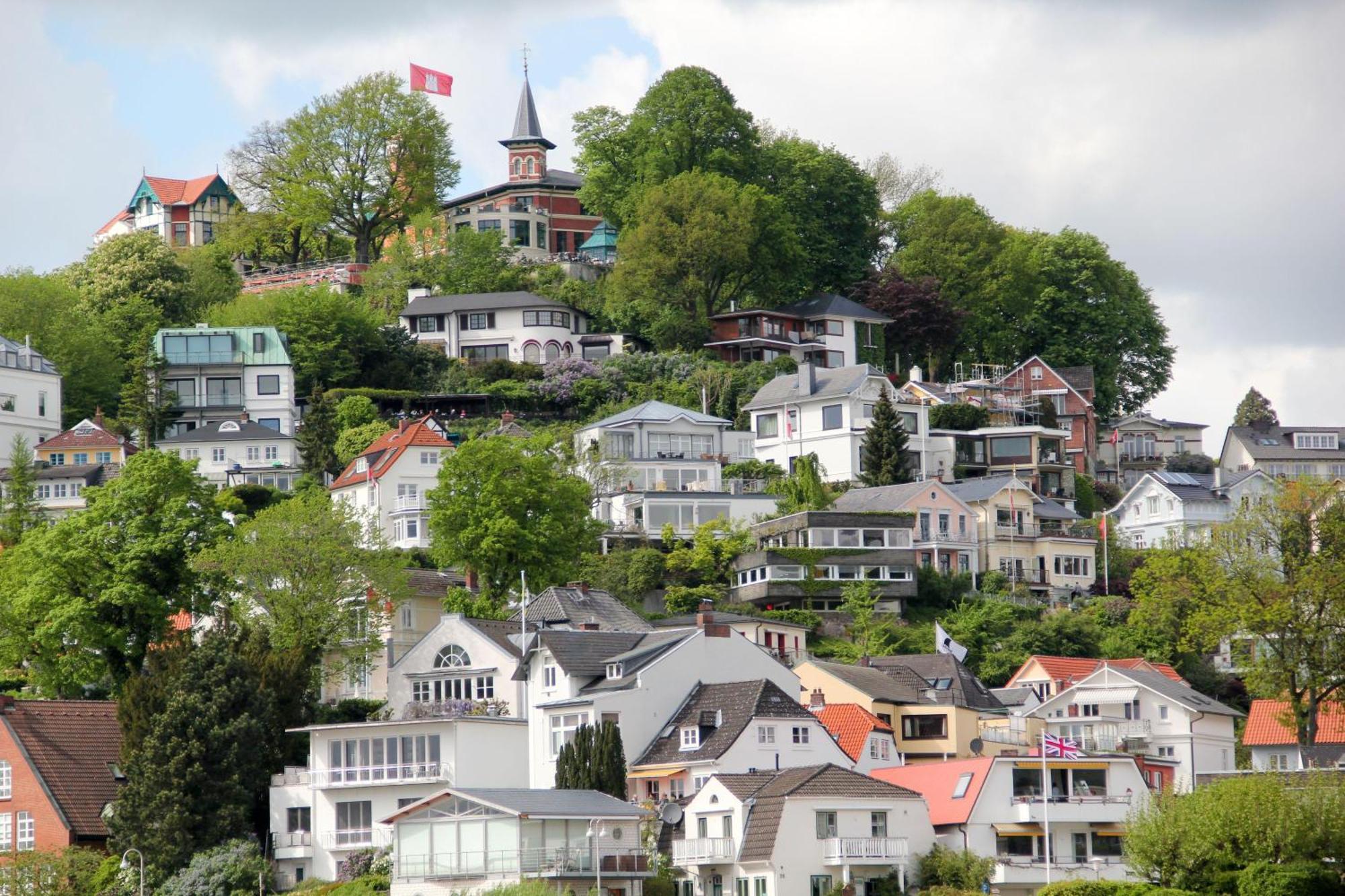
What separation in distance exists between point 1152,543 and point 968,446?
34.2 feet

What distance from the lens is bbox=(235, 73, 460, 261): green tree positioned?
143250mm

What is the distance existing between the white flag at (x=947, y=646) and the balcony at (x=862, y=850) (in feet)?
76.7

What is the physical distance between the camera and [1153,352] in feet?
469

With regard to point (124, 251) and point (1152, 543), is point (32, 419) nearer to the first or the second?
point (124, 251)

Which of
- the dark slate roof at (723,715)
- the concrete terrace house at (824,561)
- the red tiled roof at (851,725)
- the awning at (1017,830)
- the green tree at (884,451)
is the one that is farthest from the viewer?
the green tree at (884,451)

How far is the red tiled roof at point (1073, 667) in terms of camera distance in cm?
8600

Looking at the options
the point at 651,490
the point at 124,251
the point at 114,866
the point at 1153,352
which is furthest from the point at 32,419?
the point at 1153,352

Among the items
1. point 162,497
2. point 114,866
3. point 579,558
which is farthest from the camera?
point 579,558

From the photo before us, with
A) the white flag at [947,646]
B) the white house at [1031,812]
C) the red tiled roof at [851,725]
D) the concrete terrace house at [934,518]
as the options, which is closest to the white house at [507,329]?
the concrete terrace house at [934,518]

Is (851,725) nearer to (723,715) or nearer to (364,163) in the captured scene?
(723,715)

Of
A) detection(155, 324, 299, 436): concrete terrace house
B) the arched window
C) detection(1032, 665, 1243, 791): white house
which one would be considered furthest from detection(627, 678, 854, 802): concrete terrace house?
detection(155, 324, 299, 436): concrete terrace house

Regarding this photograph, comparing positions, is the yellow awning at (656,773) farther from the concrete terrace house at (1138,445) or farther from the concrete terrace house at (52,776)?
the concrete terrace house at (1138,445)

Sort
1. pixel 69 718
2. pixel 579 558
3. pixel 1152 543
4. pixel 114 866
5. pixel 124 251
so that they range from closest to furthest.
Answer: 1. pixel 114 866
2. pixel 69 718
3. pixel 579 558
4. pixel 1152 543
5. pixel 124 251

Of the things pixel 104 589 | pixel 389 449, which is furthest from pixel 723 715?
pixel 389 449
